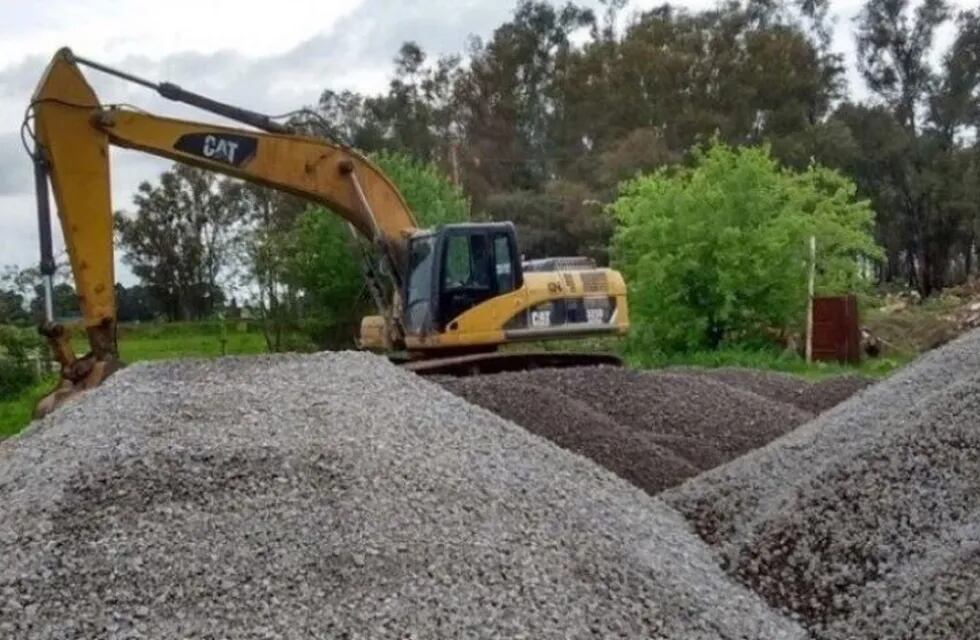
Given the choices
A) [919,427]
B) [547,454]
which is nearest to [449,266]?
[547,454]

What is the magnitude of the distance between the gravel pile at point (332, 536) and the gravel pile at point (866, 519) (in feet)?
0.70

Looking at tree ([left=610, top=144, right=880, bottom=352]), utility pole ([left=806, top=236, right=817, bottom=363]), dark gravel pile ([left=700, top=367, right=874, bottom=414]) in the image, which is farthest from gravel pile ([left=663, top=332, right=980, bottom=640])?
utility pole ([left=806, top=236, right=817, bottom=363])

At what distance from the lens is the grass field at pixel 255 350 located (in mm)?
15844

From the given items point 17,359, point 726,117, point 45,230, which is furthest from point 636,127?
point 45,230

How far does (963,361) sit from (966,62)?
3202 centimetres

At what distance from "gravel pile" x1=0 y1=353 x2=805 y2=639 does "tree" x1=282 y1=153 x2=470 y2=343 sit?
1703cm

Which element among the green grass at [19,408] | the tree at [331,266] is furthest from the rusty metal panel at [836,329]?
the green grass at [19,408]

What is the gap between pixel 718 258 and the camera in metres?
18.2

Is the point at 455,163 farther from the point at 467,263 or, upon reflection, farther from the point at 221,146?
the point at 221,146

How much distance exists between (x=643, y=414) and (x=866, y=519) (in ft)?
11.2

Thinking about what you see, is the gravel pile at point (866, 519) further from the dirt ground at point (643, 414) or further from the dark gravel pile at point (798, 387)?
the dark gravel pile at point (798, 387)

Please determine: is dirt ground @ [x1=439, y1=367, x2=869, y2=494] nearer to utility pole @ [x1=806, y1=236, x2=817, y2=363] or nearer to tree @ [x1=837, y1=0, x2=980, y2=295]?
utility pole @ [x1=806, y1=236, x2=817, y2=363]

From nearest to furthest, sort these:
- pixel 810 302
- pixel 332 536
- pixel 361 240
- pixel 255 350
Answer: pixel 332 536
pixel 361 240
pixel 810 302
pixel 255 350

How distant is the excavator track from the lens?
35.9 feet
